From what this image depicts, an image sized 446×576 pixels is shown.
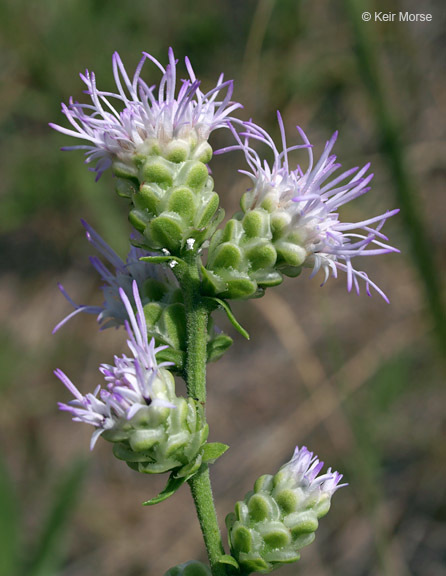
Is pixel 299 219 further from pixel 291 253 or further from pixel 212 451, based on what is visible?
pixel 212 451

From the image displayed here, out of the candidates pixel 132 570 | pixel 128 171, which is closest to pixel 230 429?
pixel 132 570

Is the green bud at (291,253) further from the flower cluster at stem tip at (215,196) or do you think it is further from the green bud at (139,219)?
the green bud at (139,219)

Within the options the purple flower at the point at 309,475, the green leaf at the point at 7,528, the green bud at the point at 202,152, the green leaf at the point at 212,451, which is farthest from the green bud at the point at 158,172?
the green leaf at the point at 7,528

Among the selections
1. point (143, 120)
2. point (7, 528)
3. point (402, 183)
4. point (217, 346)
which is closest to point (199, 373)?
point (217, 346)

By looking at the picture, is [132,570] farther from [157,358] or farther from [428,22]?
[428,22]

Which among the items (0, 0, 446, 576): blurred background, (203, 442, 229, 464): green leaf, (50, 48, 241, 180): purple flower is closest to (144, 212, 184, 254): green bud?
(50, 48, 241, 180): purple flower
